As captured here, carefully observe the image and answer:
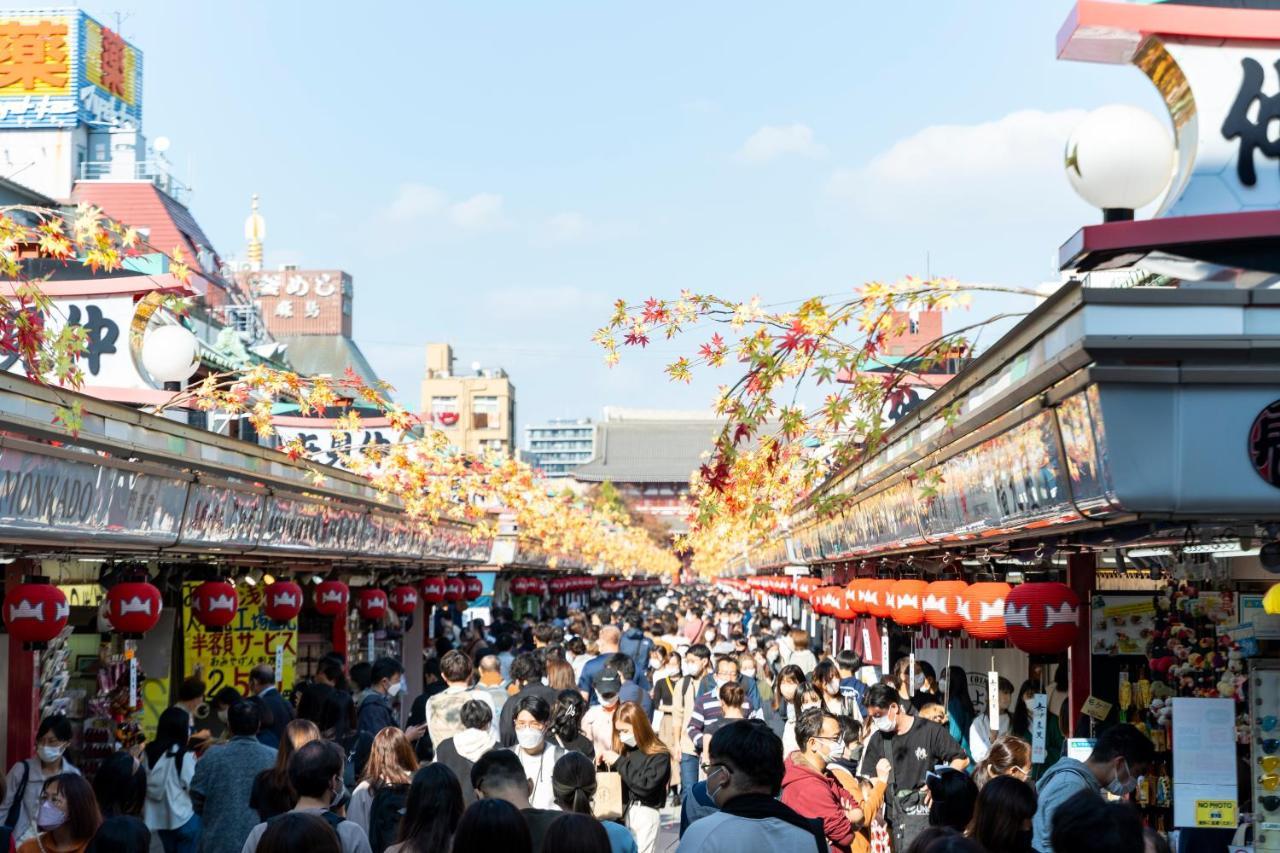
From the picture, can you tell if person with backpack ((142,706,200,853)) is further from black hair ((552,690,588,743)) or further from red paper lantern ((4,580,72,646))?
black hair ((552,690,588,743))

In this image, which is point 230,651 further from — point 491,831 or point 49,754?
point 491,831

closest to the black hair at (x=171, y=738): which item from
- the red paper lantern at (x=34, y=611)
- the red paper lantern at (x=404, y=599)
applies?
the red paper lantern at (x=34, y=611)

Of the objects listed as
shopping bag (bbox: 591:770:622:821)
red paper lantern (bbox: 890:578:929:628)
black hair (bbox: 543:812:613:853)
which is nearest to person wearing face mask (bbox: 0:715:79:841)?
shopping bag (bbox: 591:770:622:821)

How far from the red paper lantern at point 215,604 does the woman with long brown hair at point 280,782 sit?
6.12 metres

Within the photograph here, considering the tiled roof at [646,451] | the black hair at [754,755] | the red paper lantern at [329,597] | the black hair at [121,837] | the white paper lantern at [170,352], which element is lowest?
the black hair at [121,837]

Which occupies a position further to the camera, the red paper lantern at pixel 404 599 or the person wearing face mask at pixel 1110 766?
the red paper lantern at pixel 404 599

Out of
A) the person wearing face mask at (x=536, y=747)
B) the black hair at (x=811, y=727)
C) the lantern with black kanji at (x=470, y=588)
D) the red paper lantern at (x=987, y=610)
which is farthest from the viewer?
the lantern with black kanji at (x=470, y=588)

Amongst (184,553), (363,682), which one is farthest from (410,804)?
(184,553)

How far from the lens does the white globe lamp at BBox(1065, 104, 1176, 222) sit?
7152 millimetres

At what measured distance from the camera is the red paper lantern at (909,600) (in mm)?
14559

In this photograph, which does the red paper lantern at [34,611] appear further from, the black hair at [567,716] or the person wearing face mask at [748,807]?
the person wearing face mask at [748,807]

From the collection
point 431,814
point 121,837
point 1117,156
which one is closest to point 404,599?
point 121,837

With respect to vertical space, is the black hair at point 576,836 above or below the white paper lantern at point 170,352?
below

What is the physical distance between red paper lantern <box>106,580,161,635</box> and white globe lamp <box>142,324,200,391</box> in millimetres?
1911
